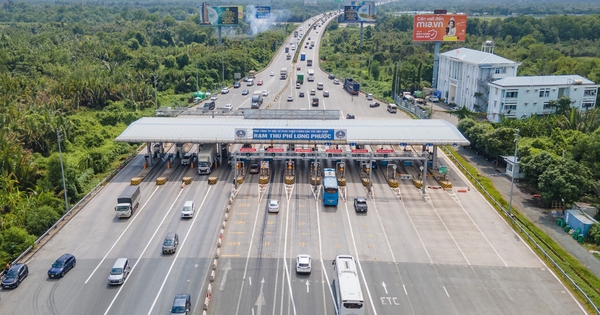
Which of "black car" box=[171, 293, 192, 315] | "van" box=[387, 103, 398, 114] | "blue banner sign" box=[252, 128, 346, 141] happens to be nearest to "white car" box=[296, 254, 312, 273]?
"black car" box=[171, 293, 192, 315]

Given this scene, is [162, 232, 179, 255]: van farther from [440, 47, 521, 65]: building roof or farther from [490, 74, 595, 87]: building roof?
[440, 47, 521, 65]: building roof

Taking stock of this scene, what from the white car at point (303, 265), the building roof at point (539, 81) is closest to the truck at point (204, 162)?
the white car at point (303, 265)

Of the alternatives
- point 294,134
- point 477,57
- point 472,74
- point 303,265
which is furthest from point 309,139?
point 477,57

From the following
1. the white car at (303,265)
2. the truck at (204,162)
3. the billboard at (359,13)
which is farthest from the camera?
the billboard at (359,13)

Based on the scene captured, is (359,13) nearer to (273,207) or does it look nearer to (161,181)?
(161,181)

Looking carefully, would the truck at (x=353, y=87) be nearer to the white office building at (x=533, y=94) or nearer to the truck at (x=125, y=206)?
the white office building at (x=533, y=94)

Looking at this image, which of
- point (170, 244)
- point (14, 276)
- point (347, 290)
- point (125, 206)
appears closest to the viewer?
point (347, 290)

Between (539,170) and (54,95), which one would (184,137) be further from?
(54,95)
